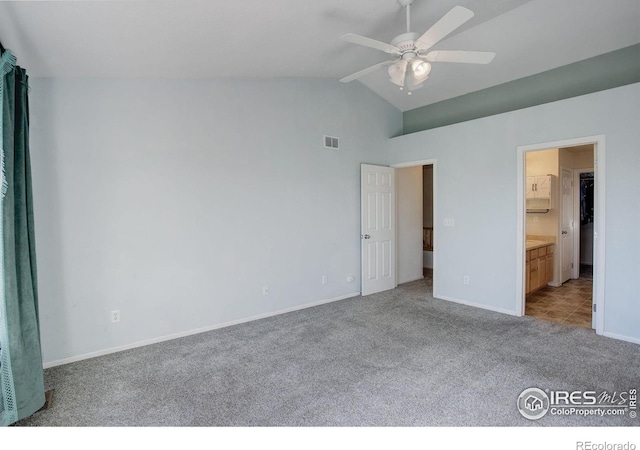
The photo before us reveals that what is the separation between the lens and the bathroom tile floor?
3927 millimetres

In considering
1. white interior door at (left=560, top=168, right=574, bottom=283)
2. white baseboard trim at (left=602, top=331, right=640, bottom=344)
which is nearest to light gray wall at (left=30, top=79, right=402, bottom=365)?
white baseboard trim at (left=602, top=331, right=640, bottom=344)

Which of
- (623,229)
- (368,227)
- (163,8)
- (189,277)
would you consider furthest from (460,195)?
(163,8)

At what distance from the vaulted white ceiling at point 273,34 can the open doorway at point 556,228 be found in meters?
1.65

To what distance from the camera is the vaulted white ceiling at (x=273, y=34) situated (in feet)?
7.39

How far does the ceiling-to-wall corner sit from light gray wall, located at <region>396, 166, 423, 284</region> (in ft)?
2.94

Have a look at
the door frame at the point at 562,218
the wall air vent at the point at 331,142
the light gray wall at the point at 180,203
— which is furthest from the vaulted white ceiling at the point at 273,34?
the door frame at the point at 562,218

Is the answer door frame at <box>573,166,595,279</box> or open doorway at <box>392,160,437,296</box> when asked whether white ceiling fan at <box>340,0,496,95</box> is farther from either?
door frame at <box>573,166,595,279</box>

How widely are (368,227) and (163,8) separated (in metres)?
3.70

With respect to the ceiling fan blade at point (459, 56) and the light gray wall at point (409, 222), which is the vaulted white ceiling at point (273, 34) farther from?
the light gray wall at point (409, 222)

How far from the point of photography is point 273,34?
2.91 metres

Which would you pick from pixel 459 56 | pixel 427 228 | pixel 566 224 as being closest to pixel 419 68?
pixel 459 56

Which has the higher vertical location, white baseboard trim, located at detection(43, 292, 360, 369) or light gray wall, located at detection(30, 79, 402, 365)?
light gray wall, located at detection(30, 79, 402, 365)

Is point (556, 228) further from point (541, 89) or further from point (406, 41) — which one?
point (406, 41)

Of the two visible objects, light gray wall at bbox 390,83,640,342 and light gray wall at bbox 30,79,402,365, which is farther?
light gray wall at bbox 390,83,640,342
